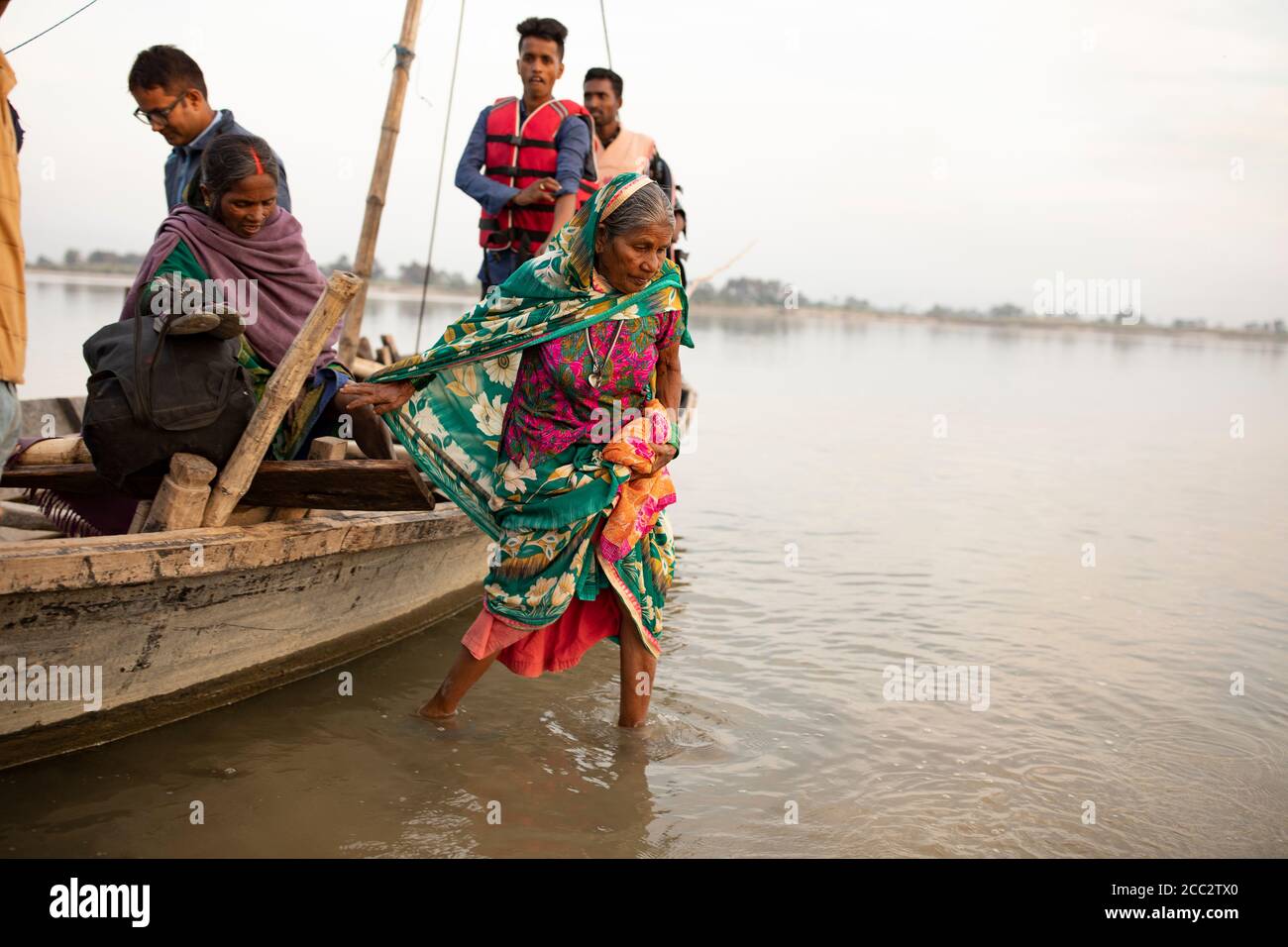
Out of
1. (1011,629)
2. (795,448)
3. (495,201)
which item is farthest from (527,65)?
(795,448)

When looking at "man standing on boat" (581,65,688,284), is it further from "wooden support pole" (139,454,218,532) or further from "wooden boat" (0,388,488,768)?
"wooden support pole" (139,454,218,532)

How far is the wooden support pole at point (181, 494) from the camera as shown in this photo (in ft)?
11.3

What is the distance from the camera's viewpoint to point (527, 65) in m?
5.50

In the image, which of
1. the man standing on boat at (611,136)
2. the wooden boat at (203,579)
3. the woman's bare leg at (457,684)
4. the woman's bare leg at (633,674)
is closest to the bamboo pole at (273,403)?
the wooden boat at (203,579)

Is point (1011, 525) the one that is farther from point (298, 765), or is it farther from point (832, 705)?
point (298, 765)

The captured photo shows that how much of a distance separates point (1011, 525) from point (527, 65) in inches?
196

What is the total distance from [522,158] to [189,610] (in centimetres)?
290

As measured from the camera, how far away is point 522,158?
558 centimetres

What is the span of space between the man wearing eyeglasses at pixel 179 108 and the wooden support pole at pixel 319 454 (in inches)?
33.5

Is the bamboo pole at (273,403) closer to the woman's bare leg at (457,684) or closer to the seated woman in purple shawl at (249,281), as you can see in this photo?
the seated woman in purple shawl at (249,281)

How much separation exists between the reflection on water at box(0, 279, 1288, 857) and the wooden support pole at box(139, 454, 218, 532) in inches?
28.2

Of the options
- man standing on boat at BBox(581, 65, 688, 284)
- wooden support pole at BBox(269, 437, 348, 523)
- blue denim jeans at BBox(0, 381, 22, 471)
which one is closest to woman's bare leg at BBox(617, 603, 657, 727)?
wooden support pole at BBox(269, 437, 348, 523)

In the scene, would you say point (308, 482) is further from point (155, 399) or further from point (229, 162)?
point (229, 162)
